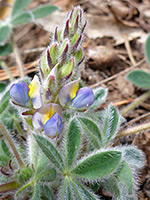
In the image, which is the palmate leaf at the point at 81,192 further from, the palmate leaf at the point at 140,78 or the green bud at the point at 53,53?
the palmate leaf at the point at 140,78

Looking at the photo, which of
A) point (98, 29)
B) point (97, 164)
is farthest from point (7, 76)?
point (97, 164)

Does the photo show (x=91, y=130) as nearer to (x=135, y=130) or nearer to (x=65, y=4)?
(x=135, y=130)

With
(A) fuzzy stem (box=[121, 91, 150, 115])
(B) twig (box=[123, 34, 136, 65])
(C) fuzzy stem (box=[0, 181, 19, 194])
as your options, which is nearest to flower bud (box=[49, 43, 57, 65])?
(C) fuzzy stem (box=[0, 181, 19, 194])

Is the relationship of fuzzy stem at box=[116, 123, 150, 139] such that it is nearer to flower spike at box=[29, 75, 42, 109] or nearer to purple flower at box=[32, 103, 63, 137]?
purple flower at box=[32, 103, 63, 137]

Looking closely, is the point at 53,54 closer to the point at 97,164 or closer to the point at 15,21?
the point at 97,164

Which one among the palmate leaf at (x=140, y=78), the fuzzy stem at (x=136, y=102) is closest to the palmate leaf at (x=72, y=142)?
the fuzzy stem at (x=136, y=102)

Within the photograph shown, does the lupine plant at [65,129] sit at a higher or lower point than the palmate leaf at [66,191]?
higher
